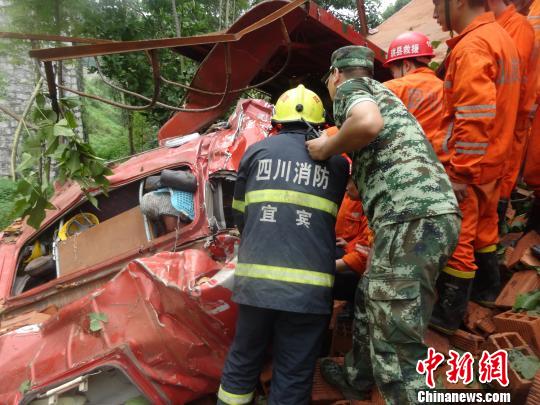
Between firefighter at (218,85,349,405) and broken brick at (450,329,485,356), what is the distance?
2.72 feet

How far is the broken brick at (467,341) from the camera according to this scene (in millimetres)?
2152

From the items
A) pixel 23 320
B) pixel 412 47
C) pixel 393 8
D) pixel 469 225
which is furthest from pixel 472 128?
pixel 393 8

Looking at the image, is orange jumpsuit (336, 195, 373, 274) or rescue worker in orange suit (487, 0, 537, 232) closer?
rescue worker in orange suit (487, 0, 537, 232)

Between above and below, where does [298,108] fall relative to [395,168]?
above

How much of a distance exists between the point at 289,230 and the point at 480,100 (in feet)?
3.66

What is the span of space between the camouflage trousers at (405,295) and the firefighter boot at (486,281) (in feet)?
2.93

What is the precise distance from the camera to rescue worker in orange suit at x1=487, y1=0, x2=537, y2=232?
2.26m

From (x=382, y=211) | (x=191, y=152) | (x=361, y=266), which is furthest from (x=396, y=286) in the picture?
(x=191, y=152)

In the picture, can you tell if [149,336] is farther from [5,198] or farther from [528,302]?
[5,198]

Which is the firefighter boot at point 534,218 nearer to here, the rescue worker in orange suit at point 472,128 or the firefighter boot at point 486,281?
the firefighter boot at point 486,281

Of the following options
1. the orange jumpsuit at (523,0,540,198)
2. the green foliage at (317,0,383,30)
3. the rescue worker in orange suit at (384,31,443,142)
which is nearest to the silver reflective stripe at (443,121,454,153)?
the rescue worker in orange suit at (384,31,443,142)

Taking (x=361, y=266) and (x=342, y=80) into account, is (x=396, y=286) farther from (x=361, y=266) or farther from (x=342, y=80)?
(x=342, y=80)

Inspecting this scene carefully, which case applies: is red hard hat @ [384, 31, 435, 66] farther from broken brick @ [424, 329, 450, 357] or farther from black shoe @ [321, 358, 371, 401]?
black shoe @ [321, 358, 371, 401]

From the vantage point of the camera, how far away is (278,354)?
198cm
